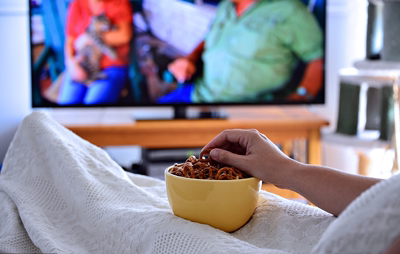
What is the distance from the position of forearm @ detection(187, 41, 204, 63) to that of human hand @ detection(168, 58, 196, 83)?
19mm

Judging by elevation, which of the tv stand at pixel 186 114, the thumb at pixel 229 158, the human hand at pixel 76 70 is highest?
the human hand at pixel 76 70

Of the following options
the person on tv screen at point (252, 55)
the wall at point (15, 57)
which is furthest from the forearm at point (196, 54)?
the wall at point (15, 57)

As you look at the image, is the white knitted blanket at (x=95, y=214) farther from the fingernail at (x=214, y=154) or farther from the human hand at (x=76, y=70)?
the human hand at (x=76, y=70)

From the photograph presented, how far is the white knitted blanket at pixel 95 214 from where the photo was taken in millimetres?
545

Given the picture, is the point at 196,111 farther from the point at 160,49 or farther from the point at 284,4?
the point at 284,4

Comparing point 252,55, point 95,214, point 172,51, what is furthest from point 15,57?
point 95,214

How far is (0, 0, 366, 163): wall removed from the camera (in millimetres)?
2018

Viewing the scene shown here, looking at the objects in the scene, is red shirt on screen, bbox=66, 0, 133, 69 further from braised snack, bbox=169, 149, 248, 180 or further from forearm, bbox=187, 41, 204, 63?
braised snack, bbox=169, 149, 248, 180

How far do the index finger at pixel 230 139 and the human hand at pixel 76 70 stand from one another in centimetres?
171

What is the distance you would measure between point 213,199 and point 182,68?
70.0 inches

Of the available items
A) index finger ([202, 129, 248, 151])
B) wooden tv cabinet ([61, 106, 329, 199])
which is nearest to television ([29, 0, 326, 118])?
wooden tv cabinet ([61, 106, 329, 199])

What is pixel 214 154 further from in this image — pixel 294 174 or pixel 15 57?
pixel 15 57

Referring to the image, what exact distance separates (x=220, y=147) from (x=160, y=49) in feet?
5.43

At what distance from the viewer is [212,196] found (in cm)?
57
